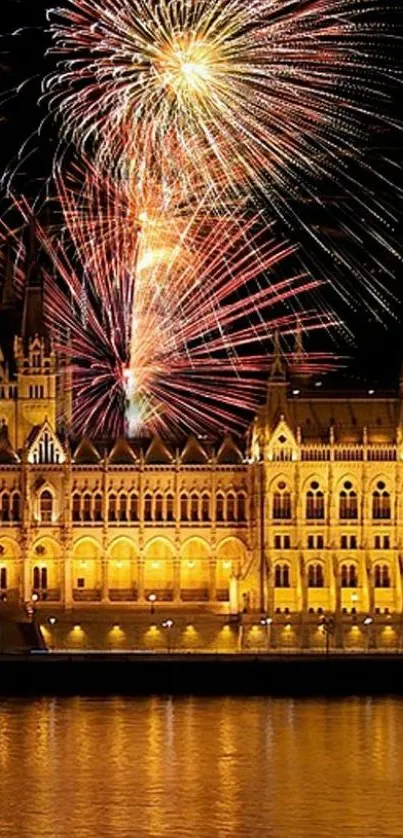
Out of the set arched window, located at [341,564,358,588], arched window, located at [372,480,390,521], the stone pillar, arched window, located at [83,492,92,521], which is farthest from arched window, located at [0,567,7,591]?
arched window, located at [372,480,390,521]

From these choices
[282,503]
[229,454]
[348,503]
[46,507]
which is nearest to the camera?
[282,503]

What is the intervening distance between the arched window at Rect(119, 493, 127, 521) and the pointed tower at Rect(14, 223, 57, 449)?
4651 mm

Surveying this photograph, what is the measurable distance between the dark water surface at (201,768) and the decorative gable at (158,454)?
1435cm

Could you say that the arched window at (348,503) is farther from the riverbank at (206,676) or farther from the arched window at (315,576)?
the riverbank at (206,676)

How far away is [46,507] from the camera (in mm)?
114375

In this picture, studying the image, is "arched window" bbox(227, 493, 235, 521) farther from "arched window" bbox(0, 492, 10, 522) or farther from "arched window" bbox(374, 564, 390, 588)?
"arched window" bbox(0, 492, 10, 522)

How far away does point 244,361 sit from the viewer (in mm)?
118562

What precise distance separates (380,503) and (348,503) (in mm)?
1334

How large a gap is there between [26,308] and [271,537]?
1512 centimetres

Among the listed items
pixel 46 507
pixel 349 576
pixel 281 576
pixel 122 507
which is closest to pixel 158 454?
pixel 122 507

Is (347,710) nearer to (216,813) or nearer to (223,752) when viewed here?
(223,752)

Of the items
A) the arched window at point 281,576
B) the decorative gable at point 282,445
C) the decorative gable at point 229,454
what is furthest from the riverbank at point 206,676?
the decorative gable at point 229,454

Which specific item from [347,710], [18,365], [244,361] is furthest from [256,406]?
[347,710]

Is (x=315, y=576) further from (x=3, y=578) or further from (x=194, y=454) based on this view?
(x=3, y=578)
